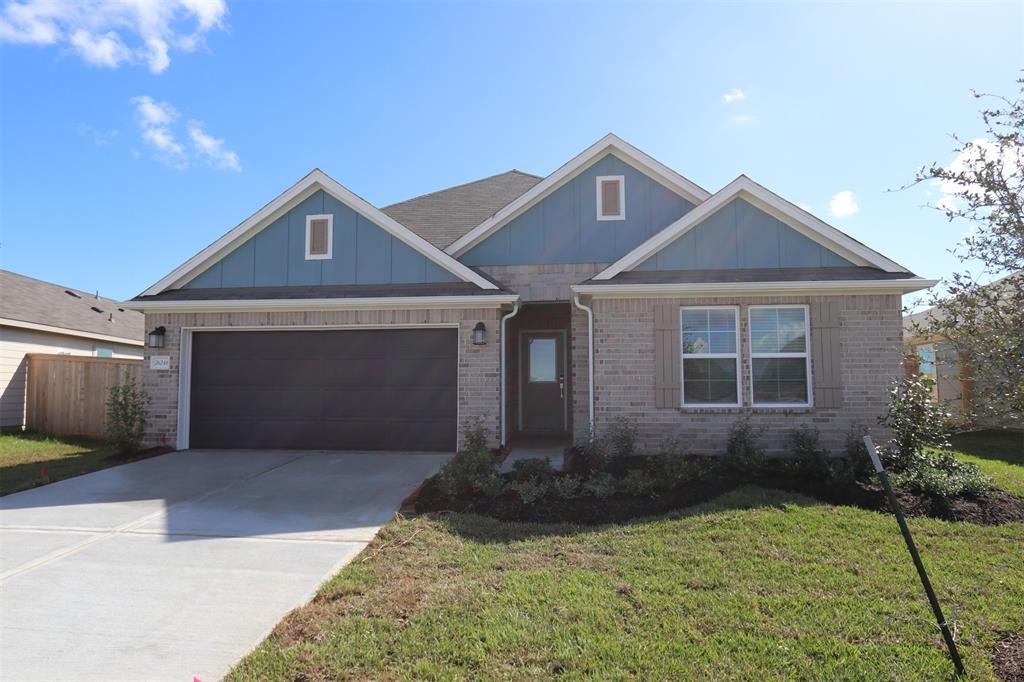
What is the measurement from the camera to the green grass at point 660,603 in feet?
10.5

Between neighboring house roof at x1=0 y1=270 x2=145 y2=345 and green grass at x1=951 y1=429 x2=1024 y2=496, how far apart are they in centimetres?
1652

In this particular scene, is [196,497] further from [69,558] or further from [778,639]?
[778,639]

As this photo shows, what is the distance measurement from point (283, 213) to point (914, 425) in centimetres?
1046

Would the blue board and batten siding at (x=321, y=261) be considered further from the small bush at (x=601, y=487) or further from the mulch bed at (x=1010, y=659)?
the mulch bed at (x=1010, y=659)

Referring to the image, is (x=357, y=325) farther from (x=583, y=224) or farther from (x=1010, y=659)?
(x=1010, y=659)

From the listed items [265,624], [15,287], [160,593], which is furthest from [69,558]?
[15,287]

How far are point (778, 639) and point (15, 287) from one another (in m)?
20.0

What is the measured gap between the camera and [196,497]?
7.00 metres

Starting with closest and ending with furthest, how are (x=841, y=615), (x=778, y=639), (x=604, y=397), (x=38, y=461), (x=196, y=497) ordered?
1. (x=778, y=639)
2. (x=841, y=615)
3. (x=196, y=497)
4. (x=604, y=397)
5. (x=38, y=461)

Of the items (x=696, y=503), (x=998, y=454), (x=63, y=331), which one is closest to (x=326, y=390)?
(x=696, y=503)

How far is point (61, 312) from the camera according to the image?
1600 centimetres

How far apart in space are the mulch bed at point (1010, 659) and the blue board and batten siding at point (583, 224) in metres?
8.15

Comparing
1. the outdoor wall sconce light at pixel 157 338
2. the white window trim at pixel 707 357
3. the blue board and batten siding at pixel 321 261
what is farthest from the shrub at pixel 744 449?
the outdoor wall sconce light at pixel 157 338

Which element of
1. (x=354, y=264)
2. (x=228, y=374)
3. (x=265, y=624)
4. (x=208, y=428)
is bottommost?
(x=265, y=624)
